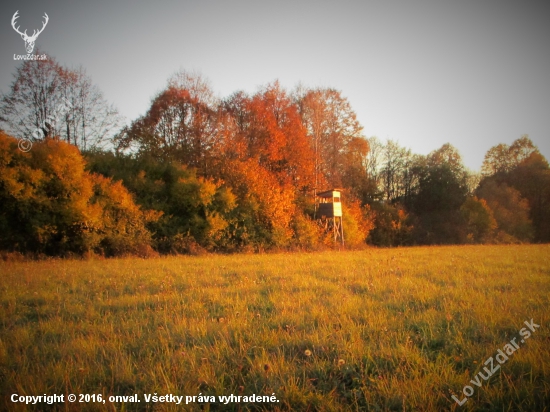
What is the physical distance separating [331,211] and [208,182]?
1138 cm

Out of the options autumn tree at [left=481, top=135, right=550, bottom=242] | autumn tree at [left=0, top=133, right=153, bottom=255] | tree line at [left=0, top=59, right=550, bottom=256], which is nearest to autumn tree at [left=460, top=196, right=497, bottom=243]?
tree line at [left=0, top=59, right=550, bottom=256]

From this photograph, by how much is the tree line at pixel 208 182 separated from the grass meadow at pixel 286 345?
465 inches

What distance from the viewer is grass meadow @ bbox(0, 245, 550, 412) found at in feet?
9.97

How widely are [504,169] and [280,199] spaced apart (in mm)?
38445

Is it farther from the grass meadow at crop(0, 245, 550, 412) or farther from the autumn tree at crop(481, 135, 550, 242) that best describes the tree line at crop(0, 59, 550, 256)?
the grass meadow at crop(0, 245, 550, 412)

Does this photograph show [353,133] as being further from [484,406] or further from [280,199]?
[484,406]

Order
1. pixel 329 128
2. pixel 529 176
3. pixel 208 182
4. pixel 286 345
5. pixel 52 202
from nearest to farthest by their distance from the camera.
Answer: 1. pixel 286 345
2. pixel 52 202
3. pixel 208 182
4. pixel 329 128
5. pixel 529 176

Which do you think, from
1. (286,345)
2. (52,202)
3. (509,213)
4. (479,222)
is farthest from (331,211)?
(509,213)

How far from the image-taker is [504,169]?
145ft

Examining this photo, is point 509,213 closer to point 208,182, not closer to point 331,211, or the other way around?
point 331,211

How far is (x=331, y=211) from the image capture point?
88.9 feet

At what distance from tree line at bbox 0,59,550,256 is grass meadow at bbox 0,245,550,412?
465 inches

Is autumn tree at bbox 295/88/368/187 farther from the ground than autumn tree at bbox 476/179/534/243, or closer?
farther from the ground

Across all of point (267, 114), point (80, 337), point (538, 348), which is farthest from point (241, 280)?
point (267, 114)
